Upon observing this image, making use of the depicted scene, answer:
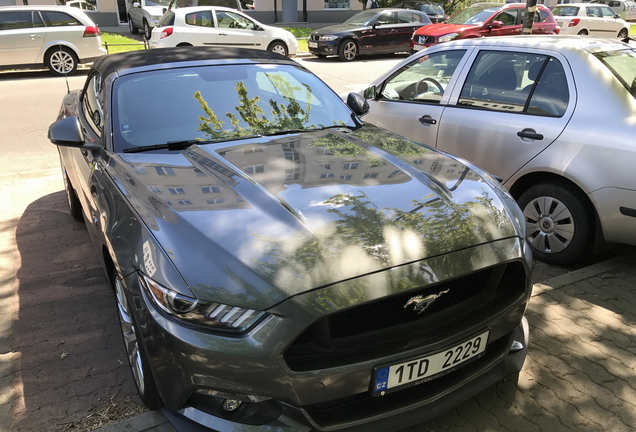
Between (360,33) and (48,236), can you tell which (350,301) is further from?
(360,33)

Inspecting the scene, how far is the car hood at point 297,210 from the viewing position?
2.14 m

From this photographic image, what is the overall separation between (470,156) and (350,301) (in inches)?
117

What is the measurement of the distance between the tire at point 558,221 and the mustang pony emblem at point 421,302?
2083mm

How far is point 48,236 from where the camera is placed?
16.0 feet

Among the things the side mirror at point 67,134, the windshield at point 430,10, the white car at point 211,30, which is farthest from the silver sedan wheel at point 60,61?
the windshield at point 430,10

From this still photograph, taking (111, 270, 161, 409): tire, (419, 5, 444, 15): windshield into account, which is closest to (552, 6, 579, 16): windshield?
(419, 5, 444, 15): windshield

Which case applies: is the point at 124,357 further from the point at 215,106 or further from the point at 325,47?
the point at 325,47

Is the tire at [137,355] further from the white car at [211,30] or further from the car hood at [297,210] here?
the white car at [211,30]

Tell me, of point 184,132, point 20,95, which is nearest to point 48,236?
point 184,132

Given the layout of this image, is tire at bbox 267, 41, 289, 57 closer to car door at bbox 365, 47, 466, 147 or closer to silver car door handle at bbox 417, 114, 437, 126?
car door at bbox 365, 47, 466, 147

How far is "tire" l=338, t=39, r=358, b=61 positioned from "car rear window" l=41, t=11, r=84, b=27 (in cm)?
734

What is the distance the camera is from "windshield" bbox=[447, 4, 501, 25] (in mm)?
14836

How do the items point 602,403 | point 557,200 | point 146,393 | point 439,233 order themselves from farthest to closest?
point 557,200, point 602,403, point 146,393, point 439,233

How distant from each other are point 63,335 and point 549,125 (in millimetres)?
3715
